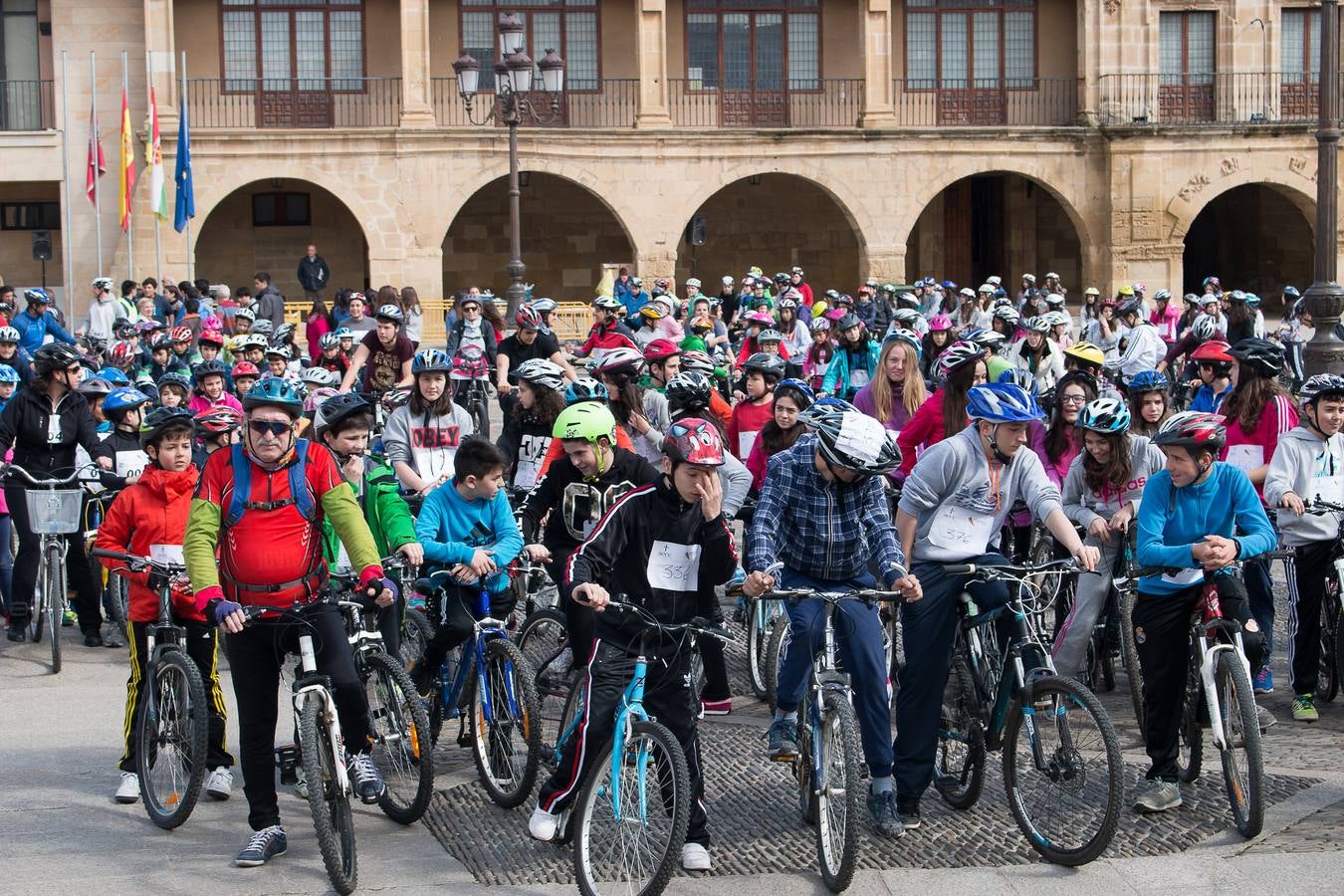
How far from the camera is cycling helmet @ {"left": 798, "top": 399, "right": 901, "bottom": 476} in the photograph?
270 inches

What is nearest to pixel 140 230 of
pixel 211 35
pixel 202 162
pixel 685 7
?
pixel 202 162

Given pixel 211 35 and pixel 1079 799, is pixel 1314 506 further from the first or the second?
pixel 211 35

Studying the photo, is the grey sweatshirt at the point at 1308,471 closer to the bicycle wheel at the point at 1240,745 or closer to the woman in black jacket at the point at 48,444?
the bicycle wheel at the point at 1240,745

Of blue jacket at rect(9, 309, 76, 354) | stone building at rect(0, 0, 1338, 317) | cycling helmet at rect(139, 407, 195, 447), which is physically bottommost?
cycling helmet at rect(139, 407, 195, 447)

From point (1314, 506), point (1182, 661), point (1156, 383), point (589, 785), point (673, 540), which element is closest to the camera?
point (589, 785)

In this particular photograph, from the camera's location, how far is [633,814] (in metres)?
6.42

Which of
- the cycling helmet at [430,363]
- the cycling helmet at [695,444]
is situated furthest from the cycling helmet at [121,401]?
the cycling helmet at [695,444]

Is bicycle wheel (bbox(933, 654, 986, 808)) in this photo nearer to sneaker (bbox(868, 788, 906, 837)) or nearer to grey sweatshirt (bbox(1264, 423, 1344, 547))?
sneaker (bbox(868, 788, 906, 837))

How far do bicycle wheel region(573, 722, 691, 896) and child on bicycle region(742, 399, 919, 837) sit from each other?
2.70 ft

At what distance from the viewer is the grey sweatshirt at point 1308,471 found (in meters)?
9.05

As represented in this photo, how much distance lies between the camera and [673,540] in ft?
22.4

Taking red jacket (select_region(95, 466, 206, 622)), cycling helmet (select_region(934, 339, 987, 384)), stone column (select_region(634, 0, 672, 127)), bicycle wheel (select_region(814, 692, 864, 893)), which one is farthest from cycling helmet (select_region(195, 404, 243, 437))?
stone column (select_region(634, 0, 672, 127))

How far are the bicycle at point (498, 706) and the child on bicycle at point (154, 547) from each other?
1.01m

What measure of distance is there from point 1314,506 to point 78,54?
92.1 feet
